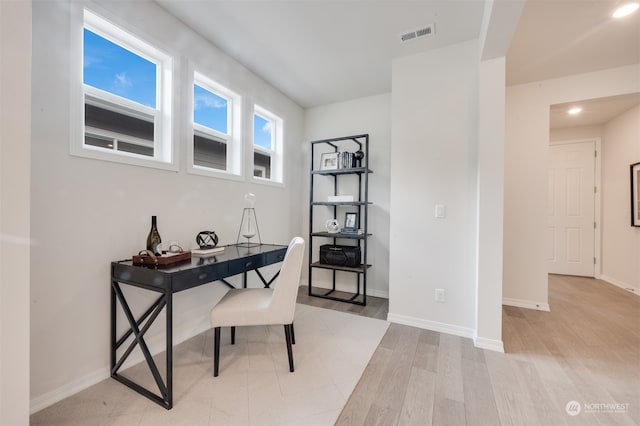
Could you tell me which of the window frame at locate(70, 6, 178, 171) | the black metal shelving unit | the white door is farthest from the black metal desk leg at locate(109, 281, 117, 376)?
the white door

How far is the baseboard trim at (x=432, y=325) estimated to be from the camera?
94.0 inches

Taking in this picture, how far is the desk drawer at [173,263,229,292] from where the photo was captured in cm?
154

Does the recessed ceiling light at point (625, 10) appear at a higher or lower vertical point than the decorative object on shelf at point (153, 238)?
higher

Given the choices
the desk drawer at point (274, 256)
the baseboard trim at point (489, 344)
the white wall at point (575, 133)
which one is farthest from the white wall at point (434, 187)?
the white wall at point (575, 133)

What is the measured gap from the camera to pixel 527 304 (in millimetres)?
3068

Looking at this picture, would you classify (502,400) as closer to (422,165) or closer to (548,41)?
(422,165)

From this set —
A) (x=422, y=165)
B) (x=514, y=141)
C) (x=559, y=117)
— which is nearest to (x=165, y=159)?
(x=422, y=165)

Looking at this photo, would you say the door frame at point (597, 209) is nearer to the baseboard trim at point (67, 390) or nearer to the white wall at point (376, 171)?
the white wall at point (376, 171)

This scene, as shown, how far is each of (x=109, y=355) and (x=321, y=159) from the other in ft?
9.54

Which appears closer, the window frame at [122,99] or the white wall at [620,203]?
the window frame at [122,99]

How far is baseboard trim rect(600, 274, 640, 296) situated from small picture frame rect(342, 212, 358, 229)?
3844 millimetres

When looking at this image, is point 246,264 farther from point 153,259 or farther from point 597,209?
point 597,209

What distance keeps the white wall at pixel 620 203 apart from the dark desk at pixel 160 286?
515cm

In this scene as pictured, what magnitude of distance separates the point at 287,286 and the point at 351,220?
6.10 feet
